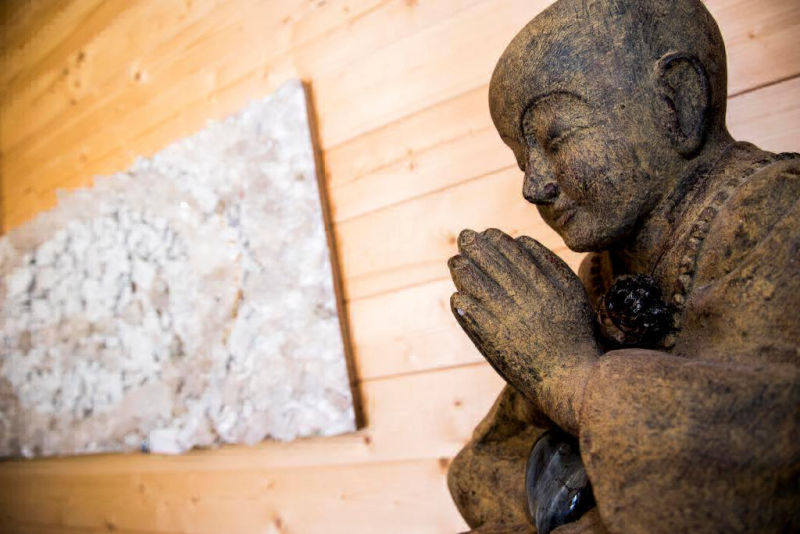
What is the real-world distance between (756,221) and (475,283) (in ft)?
1.05

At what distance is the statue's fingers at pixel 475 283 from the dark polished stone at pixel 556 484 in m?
0.21

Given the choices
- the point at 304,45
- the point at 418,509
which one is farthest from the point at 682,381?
the point at 304,45

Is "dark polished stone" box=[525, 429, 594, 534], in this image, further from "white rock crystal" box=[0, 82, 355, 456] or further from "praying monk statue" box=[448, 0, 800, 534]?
"white rock crystal" box=[0, 82, 355, 456]

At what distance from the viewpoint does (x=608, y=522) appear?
27.3 inches

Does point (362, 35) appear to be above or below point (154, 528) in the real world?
above

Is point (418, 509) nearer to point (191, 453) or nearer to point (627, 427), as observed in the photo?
point (191, 453)

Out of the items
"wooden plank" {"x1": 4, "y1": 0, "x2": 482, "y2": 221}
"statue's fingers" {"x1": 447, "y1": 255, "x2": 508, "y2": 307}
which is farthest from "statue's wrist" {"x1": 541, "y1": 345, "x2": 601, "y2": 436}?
"wooden plank" {"x1": 4, "y1": 0, "x2": 482, "y2": 221}

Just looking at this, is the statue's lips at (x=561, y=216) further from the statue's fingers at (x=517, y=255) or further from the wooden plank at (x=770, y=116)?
the wooden plank at (x=770, y=116)

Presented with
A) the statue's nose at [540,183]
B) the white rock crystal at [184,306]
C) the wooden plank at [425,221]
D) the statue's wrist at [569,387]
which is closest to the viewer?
the statue's wrist at [569,387]

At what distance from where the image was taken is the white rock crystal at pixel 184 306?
5.90 feet

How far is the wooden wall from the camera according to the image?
1528 millimetres

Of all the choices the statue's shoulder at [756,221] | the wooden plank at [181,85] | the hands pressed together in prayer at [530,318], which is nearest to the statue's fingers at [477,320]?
the hands pressed together in prayer at [530,318]

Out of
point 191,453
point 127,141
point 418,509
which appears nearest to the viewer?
point 418,509

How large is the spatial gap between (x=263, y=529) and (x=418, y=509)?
54 cm
